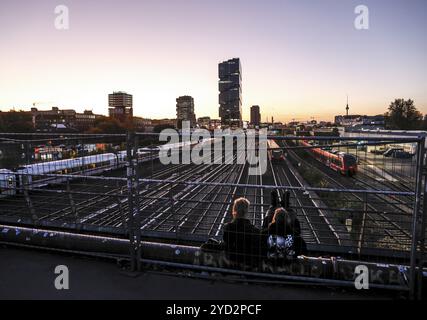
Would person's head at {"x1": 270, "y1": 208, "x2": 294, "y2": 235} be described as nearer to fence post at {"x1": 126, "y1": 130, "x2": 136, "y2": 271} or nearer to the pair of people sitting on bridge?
the pair of people sitting on bridge

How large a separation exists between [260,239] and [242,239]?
0.23 m

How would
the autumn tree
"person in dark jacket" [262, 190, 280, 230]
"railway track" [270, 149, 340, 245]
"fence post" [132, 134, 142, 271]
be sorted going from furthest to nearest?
the autumn tree
"railway track" [270, 149, 340, 245]
"person in dark jacket" [262, 190, 280, 230]
"fence post" [132, 134, 142, 271]

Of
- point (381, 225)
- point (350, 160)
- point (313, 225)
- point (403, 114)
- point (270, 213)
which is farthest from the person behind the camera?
point (403, 114)

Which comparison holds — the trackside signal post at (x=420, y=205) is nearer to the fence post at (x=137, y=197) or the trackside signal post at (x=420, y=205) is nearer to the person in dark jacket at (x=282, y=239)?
the person in dark jacket at (x=282, y=239)

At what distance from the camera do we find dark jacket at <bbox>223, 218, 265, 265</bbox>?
387 cm

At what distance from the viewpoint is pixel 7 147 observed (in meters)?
7.89

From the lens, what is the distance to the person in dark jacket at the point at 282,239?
150 inches

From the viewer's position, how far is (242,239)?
3881 mm

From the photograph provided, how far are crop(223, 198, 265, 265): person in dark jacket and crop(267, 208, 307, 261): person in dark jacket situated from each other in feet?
0.48

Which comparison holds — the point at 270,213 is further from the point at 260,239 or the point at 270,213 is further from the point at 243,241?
the point at 243,241

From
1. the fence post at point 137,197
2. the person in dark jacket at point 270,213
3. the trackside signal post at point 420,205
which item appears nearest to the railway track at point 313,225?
the person in dark jacket at point 270,213

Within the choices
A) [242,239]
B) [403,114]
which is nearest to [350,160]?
[242,239]

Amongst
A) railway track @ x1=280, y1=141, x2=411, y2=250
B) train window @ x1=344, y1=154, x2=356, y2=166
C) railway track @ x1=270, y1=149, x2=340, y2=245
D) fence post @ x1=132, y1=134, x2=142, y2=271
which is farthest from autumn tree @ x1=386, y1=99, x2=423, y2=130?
fence post @ x1=132, y1=134, x2=142, y2=271
